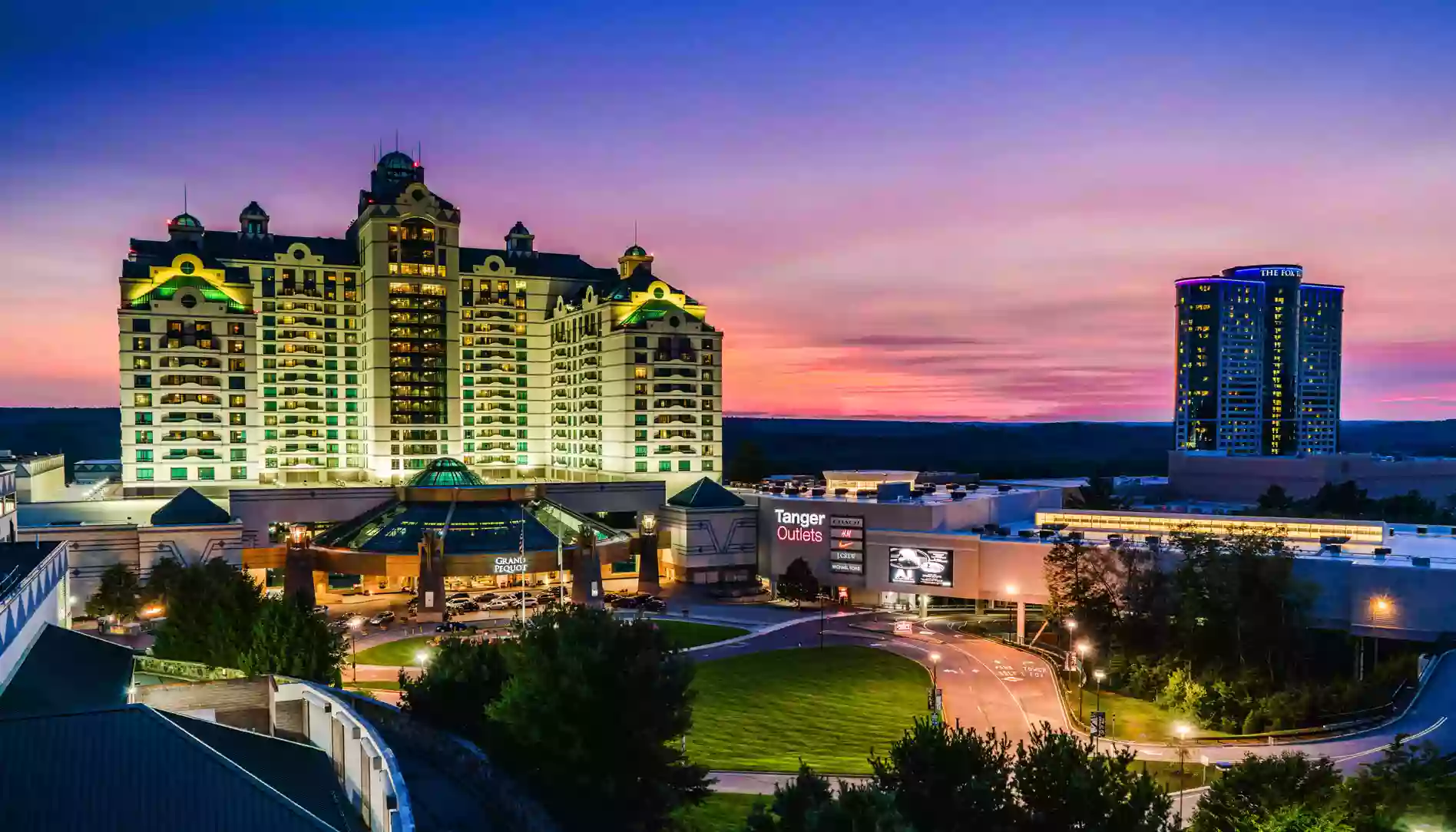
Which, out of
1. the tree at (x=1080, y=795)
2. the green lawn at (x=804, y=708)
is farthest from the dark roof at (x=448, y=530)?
the tree at (x=1080, y=795)

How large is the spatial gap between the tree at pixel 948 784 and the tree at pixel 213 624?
100 feet

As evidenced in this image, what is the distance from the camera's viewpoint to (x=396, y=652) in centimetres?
Answer: 6944

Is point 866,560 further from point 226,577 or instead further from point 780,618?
point 226,577

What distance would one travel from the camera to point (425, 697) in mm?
41094

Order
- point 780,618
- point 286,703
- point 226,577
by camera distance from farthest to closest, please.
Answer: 1. point 780,618
2. point 226,577
3. point 286,703

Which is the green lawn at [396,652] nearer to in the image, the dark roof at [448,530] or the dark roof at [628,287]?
the dark roof at [448,530]

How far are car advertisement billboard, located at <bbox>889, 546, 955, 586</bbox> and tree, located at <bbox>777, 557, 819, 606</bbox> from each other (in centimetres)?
698

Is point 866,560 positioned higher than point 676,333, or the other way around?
point 676,333

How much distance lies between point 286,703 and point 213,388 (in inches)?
2968

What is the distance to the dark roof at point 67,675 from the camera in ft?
127

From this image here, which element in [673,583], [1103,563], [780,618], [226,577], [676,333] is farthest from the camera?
[676,333]

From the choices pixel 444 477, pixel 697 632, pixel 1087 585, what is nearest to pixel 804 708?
pixel 697 632

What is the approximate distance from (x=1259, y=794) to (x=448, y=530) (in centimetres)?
→ 6900

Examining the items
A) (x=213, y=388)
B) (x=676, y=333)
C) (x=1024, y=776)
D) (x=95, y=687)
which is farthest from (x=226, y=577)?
(x=676, y=333)
